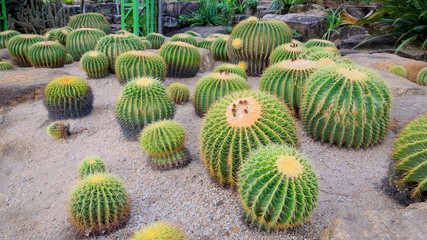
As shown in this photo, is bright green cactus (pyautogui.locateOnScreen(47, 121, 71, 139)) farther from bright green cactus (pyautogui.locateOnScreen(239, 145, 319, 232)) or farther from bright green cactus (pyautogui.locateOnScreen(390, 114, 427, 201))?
bright green cactus (pyautogui.locateOnScreen(390, 114, 427, 201))

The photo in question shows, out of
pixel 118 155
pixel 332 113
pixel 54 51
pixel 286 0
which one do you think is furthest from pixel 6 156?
pixel 286 0

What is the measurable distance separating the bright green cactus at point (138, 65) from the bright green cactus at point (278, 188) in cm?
337

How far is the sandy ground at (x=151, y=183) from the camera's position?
8.32 ft

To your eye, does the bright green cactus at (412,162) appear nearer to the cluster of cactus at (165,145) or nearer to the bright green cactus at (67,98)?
the cluster of cactus at (165,145)

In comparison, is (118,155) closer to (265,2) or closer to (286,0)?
(286,0)

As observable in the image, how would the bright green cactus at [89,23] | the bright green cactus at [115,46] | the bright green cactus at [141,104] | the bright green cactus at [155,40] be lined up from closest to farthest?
1. the bright green cactus at [141,104]
2. the bright green cactus at [115,46]
3. the bright green cactus at [155,40]
4. the bright green cactus at [89,23]

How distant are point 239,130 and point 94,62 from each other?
161 inches

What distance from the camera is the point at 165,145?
3182mm

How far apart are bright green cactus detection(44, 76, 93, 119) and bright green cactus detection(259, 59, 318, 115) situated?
2.68m

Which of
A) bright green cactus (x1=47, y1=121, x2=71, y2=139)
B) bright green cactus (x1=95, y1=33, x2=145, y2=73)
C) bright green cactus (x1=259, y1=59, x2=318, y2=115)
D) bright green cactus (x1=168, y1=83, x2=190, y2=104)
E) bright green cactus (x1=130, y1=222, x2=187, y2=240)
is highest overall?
bright green cactus (x1=259, y1=59, x2=318, y2=115)

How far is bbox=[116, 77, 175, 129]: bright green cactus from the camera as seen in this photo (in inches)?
150

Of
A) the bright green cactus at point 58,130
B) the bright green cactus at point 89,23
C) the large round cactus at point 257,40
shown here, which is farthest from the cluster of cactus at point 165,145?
the bright green cactus at point 89,23

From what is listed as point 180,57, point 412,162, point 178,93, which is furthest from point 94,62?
point 412,162

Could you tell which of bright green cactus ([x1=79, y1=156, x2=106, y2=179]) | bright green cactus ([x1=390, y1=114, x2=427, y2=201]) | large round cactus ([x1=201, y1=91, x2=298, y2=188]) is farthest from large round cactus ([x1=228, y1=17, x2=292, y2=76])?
bright green cactus ([x1=79, y1=156, x2=106, y2=179])
